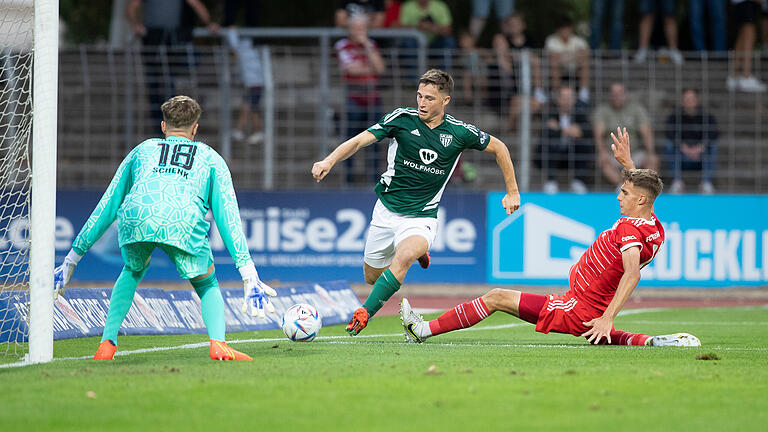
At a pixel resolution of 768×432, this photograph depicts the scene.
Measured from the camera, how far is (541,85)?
1554cm

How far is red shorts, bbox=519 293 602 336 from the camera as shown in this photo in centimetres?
736

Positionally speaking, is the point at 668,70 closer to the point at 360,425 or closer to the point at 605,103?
the point at 605,103

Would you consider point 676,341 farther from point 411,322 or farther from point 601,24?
point 601,24

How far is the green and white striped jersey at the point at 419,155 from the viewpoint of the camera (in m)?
8.36

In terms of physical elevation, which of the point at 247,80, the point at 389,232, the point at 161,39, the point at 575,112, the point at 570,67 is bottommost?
the point at 389,232

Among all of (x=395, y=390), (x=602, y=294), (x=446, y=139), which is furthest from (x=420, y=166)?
(x=395, y=390)

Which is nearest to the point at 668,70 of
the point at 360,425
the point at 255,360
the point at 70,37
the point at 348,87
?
the point at 348,87

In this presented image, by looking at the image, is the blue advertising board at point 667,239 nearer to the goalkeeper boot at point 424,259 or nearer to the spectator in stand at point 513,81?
the spectator in stand at point 513,81

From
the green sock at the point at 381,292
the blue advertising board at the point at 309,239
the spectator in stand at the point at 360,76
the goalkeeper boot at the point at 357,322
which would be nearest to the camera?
the goalkeeper boot at the point at 357,322

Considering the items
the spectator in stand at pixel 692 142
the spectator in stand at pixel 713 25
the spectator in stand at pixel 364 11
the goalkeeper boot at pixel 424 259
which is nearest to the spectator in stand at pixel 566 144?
the spectator in stand at pixel 692 142

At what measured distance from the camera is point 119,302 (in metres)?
6.31

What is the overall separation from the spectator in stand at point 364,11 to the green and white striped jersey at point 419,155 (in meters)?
7.47

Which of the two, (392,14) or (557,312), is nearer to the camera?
(557,312)

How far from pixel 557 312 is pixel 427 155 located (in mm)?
1812
